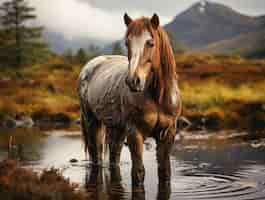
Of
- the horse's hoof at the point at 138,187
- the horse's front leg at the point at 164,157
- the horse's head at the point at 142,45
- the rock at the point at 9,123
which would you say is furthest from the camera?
the rock at the point at 9,123

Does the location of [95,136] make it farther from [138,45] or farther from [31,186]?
[31,186]

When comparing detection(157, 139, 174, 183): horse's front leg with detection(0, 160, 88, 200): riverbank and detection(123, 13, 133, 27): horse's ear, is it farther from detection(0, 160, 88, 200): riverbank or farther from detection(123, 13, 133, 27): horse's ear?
detection(123, 13, 133, 27): horse's ear

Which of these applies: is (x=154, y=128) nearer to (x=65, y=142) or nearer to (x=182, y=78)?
(x=65, y=142)

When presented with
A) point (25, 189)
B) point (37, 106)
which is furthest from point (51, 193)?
point (37, 106)

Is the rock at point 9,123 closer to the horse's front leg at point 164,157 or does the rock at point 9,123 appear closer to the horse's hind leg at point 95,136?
the horse's hind leg at point 95,136

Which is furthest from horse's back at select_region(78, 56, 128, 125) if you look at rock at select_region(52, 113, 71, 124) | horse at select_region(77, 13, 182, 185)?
rock at select_region(52, 113, 71, 124)

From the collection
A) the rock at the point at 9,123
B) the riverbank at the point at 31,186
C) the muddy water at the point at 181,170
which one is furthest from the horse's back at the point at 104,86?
the rock at the point at 9,123

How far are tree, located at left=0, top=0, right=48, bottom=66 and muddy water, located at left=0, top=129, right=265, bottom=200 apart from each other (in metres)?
40.2

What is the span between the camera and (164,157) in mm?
7656

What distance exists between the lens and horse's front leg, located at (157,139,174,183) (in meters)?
7.54

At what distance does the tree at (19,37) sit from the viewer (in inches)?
2165

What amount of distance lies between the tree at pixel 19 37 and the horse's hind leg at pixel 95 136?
45380mm

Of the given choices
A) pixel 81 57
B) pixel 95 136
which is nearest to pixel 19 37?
pixel 81 57

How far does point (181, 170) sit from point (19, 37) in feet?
165
